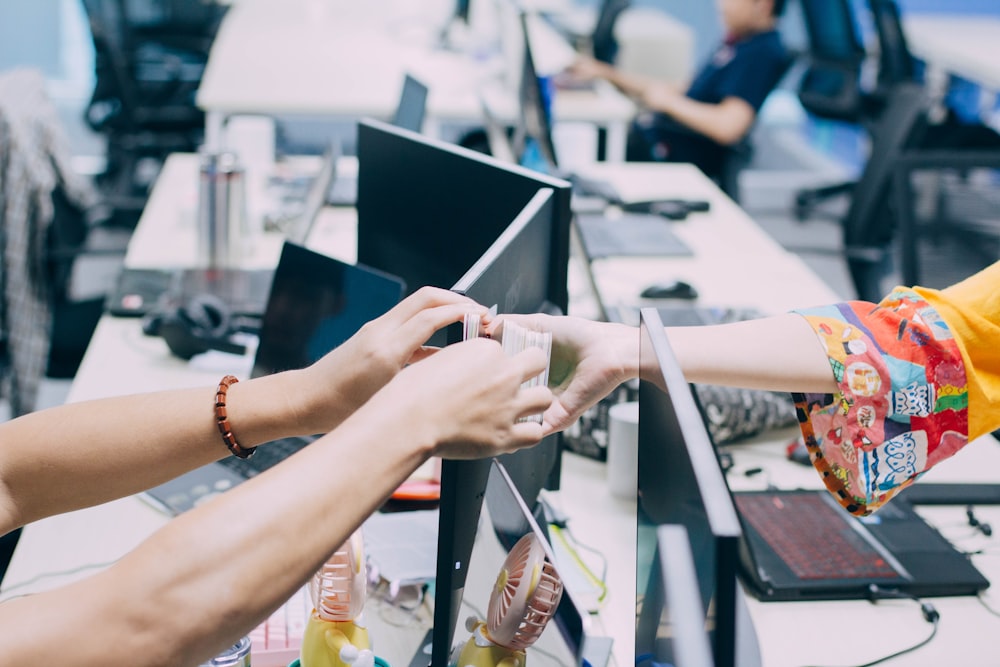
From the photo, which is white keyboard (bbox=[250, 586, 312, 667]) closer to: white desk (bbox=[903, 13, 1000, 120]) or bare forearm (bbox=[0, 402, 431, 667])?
bare forearm (bbox=[0, 402, 431, 667])

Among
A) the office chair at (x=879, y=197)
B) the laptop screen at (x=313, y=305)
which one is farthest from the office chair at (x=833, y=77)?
the laptop screen at (x=313, y=305)

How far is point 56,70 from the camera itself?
6.34 metres

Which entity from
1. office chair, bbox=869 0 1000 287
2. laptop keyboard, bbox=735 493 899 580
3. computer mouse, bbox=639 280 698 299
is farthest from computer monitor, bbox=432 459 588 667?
office chair, bbox=869 0 1000 287

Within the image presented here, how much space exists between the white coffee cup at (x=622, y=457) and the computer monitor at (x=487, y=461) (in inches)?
9.8

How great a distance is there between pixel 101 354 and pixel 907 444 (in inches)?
51.7

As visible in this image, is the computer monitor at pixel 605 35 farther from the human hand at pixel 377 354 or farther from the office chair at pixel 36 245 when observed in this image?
the human hand at pixel 377 354

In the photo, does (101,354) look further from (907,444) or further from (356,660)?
(907,444)

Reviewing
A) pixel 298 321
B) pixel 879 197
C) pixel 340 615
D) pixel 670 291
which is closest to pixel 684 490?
pixel 340 615

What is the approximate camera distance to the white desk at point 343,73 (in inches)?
137

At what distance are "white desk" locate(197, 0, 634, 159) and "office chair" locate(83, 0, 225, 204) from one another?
0.27 m

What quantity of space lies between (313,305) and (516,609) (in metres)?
0.72

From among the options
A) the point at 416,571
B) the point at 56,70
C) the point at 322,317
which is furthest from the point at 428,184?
the point at 56,70

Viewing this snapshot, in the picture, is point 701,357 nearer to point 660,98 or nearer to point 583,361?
point 583,361

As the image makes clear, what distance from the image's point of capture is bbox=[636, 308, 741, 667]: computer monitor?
0.61 metres
